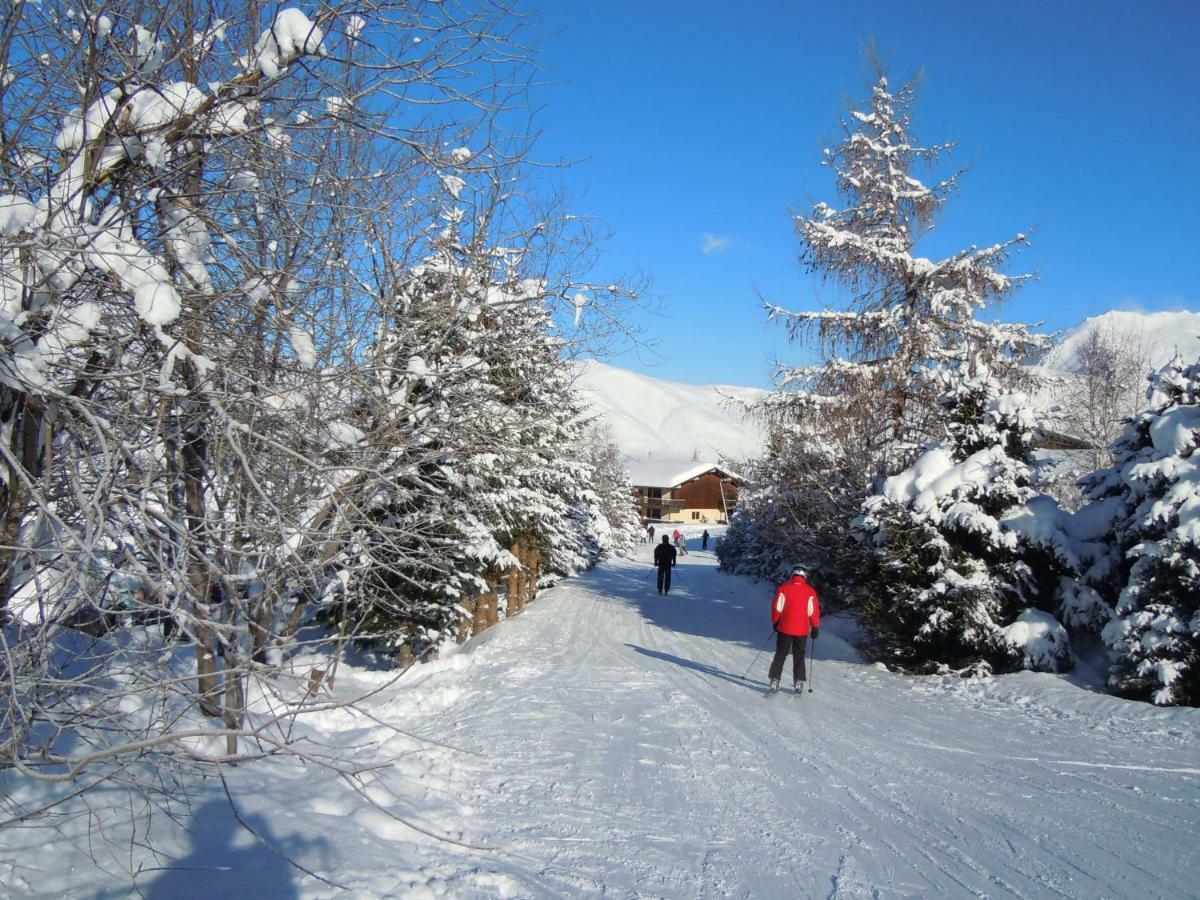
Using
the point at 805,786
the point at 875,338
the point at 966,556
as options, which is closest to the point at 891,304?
the point at 875,338

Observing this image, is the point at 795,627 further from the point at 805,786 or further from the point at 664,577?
the point at 664,577

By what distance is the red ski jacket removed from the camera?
1036 cm

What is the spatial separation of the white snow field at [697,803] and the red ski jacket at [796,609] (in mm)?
878

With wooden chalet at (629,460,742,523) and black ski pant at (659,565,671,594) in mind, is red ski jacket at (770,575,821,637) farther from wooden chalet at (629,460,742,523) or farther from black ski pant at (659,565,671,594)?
wooden chalet at (629,460,742,523)

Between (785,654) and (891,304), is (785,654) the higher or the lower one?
the lower one

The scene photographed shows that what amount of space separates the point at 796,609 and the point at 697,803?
439cm

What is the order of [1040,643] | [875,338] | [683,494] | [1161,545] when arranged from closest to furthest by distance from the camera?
[1161,545] < [1040,643] < [875,338] < [683,494]

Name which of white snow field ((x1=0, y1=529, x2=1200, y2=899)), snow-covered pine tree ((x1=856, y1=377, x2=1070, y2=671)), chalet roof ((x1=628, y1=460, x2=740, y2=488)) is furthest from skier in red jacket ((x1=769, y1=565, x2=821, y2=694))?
chalet roof ((x1=628, y1=460, x2=740, y2=488))

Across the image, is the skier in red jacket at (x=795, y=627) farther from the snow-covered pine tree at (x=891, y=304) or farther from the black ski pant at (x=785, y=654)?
the snow-covered pine tree at (x=891, y=304)

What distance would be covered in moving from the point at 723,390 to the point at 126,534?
1590 cm

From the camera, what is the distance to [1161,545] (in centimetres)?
896

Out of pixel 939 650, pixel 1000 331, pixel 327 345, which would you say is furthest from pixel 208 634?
pixel 1000 331

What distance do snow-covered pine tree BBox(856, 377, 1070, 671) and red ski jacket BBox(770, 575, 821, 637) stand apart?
6.04 feet

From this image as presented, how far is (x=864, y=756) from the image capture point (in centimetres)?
768
